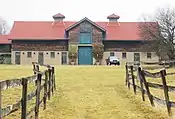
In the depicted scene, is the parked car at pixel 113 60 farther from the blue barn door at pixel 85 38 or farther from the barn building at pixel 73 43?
the blue barn door at pixel 85 38

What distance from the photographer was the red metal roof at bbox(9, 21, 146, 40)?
7250cm

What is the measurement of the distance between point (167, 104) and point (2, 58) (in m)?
65.5

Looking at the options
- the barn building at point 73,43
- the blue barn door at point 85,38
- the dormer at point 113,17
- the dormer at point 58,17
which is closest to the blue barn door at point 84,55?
the barn building at point 73,43

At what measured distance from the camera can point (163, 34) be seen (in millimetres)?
58156

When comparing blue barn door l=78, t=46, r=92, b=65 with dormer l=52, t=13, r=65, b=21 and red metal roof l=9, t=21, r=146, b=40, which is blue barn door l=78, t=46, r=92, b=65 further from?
dormer l=52, t=13, r=65, b=21

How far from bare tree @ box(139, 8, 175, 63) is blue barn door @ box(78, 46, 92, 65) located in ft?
37.9

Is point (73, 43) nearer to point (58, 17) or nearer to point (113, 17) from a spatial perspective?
point (58, 17)

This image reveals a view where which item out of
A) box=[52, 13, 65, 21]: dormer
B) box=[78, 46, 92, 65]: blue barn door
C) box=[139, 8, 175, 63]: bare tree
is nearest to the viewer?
box=[139, 8, 175, 63]: bare tree

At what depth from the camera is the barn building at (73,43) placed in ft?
234

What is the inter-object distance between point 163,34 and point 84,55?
16641mm

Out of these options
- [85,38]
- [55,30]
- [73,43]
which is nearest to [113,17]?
[85,38]

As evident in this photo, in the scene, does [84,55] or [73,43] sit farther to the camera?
[73,43]

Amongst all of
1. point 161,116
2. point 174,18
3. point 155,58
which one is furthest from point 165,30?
point 161,116

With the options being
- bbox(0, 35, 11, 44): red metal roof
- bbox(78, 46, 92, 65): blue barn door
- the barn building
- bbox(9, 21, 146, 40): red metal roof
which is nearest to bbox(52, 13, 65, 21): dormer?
bbox(9, 21, 146, 40): red metal roof
